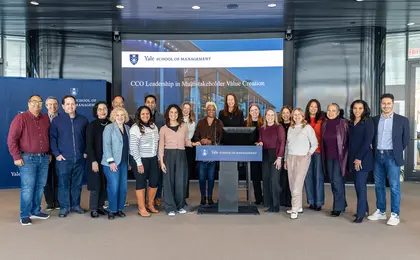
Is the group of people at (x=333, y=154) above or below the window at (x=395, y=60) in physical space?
below

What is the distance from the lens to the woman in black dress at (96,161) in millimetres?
4871

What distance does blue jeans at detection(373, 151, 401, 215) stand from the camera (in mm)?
4570

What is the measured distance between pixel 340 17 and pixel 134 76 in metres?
4.60

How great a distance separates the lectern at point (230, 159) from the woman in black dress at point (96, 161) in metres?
1.39

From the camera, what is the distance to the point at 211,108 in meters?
5.51

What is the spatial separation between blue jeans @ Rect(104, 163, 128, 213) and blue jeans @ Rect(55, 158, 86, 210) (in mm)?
614

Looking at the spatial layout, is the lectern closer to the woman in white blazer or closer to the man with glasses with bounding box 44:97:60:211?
the woman in white blazer

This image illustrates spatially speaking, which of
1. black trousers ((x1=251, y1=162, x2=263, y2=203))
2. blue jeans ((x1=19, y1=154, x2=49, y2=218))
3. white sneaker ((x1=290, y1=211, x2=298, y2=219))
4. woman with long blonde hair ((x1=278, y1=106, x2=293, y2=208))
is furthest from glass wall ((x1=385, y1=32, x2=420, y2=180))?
blue jeans ((x1=19, y1=154, x2=49, y2=218))

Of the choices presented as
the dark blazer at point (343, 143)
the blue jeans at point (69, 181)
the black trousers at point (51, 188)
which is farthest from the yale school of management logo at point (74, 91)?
the dark blazer at point (343, 143)

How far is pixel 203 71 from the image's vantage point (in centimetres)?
815

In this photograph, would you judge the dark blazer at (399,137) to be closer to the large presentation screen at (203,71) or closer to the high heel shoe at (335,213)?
the high heel shoe at (335,213)

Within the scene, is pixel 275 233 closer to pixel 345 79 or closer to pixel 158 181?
pixel 158 181

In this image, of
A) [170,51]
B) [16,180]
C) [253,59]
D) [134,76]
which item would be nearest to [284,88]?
[253,59]

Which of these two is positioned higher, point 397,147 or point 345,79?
point 345,79
